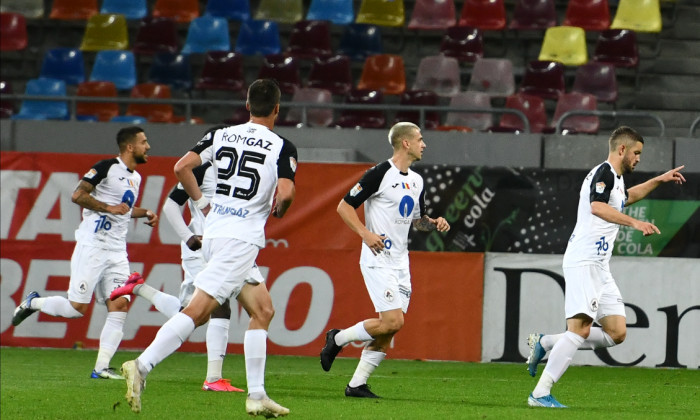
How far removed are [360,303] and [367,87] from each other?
17.0 ft

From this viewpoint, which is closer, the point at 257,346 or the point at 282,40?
the point at 257,346

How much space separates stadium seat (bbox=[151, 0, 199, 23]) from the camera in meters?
18.4

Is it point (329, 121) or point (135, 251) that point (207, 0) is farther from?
point (135, 251)

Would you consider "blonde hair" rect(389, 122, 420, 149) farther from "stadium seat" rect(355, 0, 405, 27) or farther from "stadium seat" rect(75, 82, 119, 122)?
"stadium seat" rect(355, 0, 405, 27)

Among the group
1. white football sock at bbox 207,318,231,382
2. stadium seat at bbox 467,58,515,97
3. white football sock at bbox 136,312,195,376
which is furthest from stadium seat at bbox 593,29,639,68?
white football sock at bbox 136,312,195,376

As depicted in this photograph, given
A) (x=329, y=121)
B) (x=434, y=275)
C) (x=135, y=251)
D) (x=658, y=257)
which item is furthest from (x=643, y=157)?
(x=135, y=251)

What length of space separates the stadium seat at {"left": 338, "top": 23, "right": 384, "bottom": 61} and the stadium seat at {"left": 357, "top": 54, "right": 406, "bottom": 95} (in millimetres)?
518

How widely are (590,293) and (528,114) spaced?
8.07m

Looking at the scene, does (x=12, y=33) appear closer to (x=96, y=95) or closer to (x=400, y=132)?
(x=96, y=95)

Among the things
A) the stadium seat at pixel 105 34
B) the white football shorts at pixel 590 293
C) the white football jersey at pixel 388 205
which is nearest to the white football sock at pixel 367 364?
the white football jersey at pixel 388 205

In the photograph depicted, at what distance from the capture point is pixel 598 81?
1619 centimetres

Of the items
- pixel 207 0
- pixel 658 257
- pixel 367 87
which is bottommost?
pixel 658 257

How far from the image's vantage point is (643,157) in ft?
44.6

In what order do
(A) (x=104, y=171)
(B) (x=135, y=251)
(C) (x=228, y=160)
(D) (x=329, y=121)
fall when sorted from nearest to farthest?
(C) (x=228, y=160) < (A) (x=104, y=171) < (B) (x=135, y=251) < (D) (x=329, y=121)
